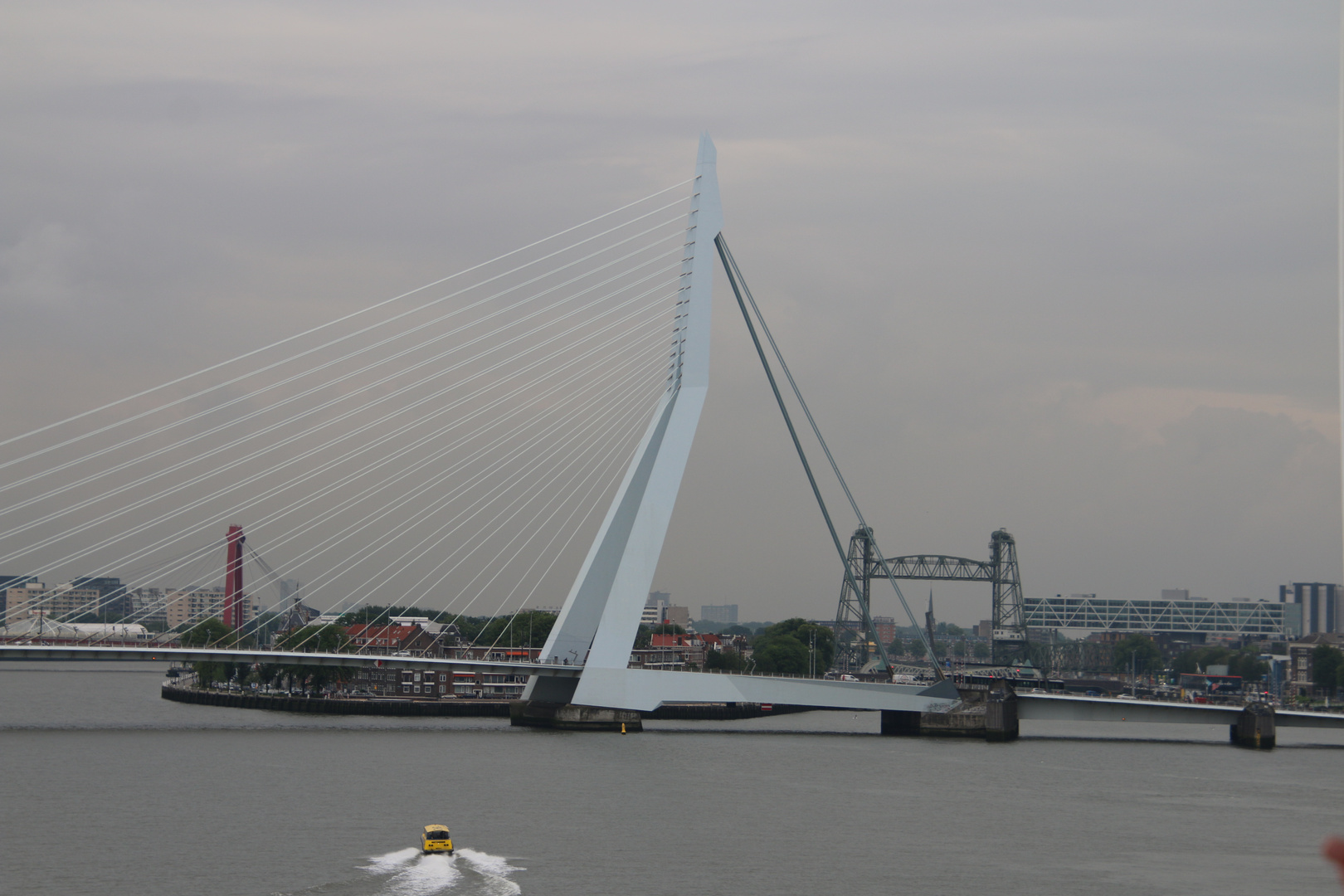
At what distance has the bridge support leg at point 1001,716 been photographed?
36.5m

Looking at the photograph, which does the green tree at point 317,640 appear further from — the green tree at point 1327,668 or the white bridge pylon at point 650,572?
the green tree at point 1327,668

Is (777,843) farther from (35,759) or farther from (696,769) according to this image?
(35,759)

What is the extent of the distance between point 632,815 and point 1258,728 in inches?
932

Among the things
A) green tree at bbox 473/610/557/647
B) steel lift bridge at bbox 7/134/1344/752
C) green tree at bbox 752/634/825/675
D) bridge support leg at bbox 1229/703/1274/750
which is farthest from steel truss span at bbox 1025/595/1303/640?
steel lift bridge at bbox 7/134/1344/752

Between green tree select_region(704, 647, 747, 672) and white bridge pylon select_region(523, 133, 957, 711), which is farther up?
white bridge pylon select_region(523, 133, 957, 711)

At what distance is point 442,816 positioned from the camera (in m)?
20.2

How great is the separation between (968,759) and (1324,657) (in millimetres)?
55500

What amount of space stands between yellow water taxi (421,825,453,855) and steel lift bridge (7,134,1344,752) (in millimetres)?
14702

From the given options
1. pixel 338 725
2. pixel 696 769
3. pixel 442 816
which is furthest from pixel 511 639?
pixel 442 816

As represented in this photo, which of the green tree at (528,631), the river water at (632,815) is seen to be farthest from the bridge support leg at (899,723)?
the green tree at (528,631)

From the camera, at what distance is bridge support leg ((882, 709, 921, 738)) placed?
37.4 meters

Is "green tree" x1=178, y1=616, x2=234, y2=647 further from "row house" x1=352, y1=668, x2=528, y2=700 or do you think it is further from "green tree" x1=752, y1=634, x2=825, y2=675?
"green tree" x1=752, y1=634, x2=825, y2=675

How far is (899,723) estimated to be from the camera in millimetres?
37750

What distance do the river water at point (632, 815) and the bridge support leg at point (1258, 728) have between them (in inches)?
131
